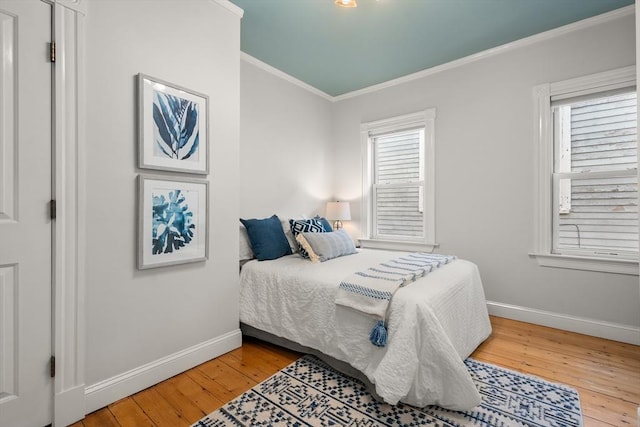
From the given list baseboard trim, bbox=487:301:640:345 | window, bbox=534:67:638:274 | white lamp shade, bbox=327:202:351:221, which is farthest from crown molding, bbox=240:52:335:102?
baseboard trim, bbox=487:301:640:345

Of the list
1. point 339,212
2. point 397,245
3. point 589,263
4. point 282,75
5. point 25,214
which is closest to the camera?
point 25,214

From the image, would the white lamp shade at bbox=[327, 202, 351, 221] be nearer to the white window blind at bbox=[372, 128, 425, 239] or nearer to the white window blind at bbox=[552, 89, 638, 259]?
the white window blind at bbox=[372, 128, 425, 239]

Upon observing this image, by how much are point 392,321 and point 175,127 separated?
1.83m

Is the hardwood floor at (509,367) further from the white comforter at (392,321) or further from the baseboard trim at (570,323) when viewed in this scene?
the white comforter at (392,321)

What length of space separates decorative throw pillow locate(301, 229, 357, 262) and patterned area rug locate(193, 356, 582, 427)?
100 cm

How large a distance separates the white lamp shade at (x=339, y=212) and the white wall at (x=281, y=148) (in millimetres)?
262

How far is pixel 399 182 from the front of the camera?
12.9 ft

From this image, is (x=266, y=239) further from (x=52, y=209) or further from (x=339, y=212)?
(x=52, y=209)

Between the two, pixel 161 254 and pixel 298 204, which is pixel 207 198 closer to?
pixel 161 254

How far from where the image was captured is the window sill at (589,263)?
254 centimetres

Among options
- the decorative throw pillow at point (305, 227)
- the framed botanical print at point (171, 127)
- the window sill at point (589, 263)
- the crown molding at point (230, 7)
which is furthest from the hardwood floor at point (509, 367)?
the crown molding at point (230, 7)

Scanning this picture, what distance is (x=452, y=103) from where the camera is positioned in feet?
11.2

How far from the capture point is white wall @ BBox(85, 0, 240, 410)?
5.66 ft

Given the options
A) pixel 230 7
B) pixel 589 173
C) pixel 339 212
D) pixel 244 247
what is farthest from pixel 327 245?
pixel 589 173
